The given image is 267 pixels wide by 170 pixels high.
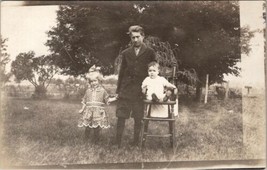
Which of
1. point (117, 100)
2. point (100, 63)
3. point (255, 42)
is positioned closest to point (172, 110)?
point (117, 100)

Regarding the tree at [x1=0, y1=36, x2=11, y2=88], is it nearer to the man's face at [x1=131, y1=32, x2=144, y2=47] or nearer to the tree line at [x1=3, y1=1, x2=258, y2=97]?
the tree line at [x1=3, y1=1, x2=258, y2=97]

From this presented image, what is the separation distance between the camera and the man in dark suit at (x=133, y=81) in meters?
2.55

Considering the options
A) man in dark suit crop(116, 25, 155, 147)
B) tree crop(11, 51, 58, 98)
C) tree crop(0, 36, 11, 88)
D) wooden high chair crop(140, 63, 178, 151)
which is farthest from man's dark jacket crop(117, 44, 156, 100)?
tree crop(0, 36, 11, 88)

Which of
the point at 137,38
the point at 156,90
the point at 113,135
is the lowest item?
the point at 113,135

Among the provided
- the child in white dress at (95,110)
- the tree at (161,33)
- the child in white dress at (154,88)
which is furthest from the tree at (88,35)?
the child in white dress at (154,88)

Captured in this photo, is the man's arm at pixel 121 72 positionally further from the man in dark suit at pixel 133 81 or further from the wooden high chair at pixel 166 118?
the wooden high chair at pixel 166 118

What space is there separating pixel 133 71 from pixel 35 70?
2.24ft

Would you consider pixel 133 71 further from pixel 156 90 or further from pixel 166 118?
pixel 166 118

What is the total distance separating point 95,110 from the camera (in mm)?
2584

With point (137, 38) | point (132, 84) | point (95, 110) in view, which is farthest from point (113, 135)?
point (137, 38)

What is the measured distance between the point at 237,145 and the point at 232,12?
91cm

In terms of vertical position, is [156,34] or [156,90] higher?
[156,34]

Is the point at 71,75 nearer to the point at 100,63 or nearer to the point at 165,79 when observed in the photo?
the point at 100,63

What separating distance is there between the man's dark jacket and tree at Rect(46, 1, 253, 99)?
78mm
